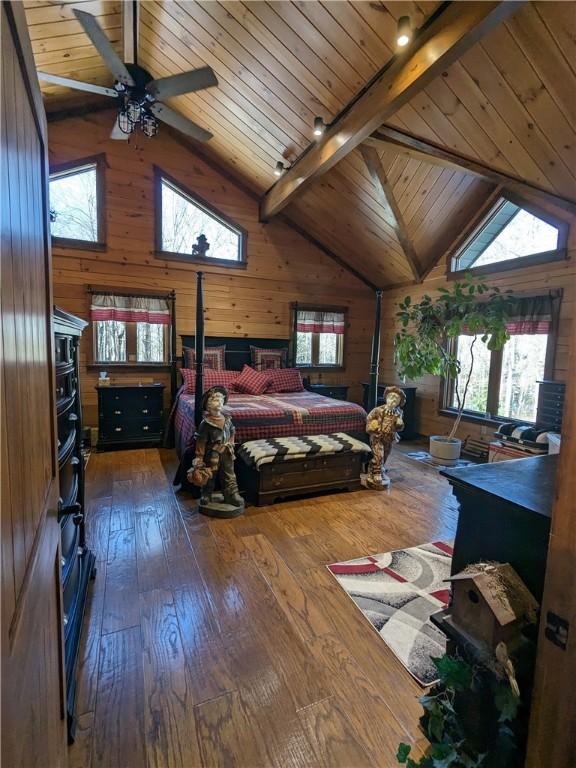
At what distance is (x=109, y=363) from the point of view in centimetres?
467

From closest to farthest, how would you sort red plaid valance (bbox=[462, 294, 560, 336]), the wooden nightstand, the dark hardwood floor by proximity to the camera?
the dark hardwood floor
red plaid valance (bbox=[462, 294, 560, 336])
the wooden nightstand

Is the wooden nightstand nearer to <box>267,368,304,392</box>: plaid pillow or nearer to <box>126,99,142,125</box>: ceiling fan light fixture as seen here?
<box>267,368,304,392</box>: plaid pillow

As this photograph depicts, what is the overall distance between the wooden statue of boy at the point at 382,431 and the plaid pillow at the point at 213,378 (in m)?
1.93

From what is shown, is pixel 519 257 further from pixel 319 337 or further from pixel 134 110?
pixel 134 110

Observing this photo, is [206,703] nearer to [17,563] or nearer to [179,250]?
[17,563]

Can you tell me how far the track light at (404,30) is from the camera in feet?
7.44

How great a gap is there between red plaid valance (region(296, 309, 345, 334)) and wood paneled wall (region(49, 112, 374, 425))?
7.9 inches

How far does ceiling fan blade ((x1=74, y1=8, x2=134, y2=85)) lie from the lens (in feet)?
7.21

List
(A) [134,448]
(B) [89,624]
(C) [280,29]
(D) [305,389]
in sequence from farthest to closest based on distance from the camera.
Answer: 1. (D) [305,389]
2. (A) [134,448]
3. (C) [280,29]
4. (B) [89,624]

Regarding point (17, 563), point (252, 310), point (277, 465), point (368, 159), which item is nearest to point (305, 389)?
point (252, 310)

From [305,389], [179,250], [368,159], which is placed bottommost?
[305,389]

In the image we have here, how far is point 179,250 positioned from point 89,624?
4.62 meters

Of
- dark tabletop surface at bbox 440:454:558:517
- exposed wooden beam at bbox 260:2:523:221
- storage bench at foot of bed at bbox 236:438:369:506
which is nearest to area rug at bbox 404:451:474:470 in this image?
storage bench at foot of bed at bbox 236:438:369:506

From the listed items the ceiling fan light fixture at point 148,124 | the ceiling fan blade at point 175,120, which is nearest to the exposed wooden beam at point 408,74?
the ceiling fan blade at point 175,120
